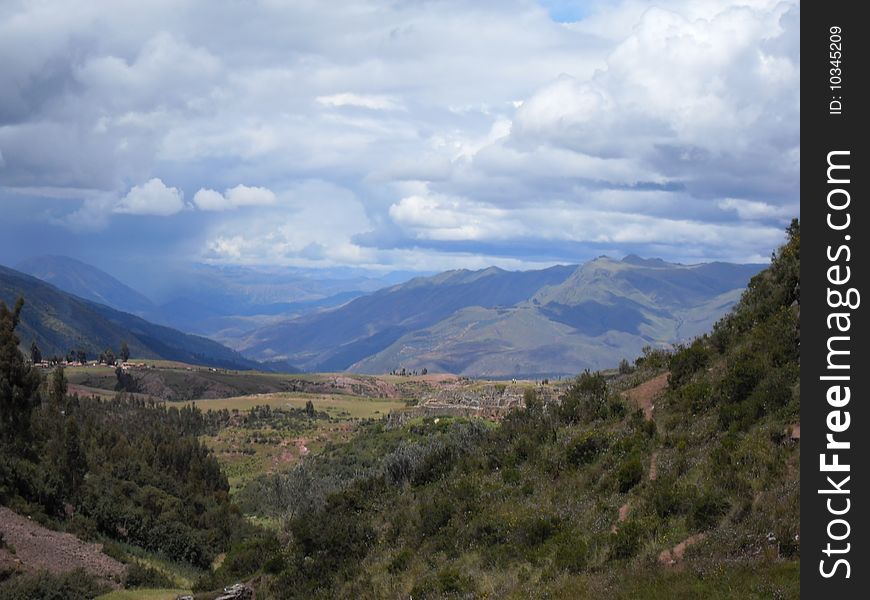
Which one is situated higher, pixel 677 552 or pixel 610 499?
pixel 610 499

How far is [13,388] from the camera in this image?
46.3m

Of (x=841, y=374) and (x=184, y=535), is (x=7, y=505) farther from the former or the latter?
(x=841, y=374)

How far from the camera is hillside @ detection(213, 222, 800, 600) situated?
14.6 meters

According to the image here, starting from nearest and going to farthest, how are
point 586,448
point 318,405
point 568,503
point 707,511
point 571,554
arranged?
point 707,511 < point 571,554 < point 568,503 < point 586,448 < point 318,405

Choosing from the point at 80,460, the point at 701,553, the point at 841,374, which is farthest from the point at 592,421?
the point at 80,460

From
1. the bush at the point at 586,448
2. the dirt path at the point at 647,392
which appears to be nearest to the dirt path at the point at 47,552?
the bush at the point at 586,448

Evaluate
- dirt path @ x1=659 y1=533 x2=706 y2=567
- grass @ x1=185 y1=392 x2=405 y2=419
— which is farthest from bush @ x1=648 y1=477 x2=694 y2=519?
grass @ x1=185 y1=392 x2=405 y2=419

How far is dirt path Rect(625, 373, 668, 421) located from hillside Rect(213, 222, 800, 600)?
11 centimetres

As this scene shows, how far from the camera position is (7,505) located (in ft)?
118

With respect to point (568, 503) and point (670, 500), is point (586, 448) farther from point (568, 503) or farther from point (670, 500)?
point (670, 500)

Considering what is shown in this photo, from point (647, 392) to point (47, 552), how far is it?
26.6 m

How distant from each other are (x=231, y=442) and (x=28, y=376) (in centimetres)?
6499

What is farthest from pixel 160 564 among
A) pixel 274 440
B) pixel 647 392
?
pixel 274 440

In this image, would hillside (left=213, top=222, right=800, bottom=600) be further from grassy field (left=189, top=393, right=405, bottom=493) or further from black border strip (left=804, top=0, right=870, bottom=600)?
grassy field (left=189, top=393, right=405, bottom=493)
